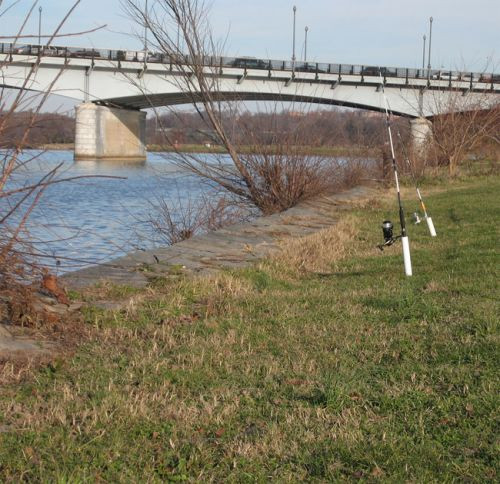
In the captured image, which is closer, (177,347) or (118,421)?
(118,421)

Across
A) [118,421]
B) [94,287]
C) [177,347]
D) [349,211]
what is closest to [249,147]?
[349,211]

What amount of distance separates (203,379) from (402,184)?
21.9 meters

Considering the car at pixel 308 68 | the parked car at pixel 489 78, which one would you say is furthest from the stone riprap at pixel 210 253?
the car at pixel 308 68

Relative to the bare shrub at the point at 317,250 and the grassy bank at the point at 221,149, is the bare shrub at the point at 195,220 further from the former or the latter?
the bare shrub at the point at 317,250

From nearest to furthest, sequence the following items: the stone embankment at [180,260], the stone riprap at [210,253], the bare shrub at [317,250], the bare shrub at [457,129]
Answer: the stone embankment at [180,260] → the stone riprap at [210,253] → the bare shrub at [317,250] → the bare shrub at [457,129]

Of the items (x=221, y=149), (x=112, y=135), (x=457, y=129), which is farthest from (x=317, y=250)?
(x=112, y=135)

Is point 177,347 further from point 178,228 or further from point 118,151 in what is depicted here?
point 118,151

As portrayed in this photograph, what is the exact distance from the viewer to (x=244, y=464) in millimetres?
3611

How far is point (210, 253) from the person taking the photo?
9547mm

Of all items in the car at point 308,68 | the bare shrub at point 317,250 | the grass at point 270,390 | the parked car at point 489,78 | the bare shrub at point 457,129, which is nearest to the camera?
the grass at point 270,390

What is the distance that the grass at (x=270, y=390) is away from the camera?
362 cm

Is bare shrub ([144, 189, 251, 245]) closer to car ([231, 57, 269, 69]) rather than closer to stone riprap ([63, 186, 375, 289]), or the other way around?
stone riprap ([63, 186, 375, 289])

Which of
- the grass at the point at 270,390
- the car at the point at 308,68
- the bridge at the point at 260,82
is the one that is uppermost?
the car at the point at 308,68

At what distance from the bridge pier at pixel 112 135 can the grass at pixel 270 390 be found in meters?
50.5
